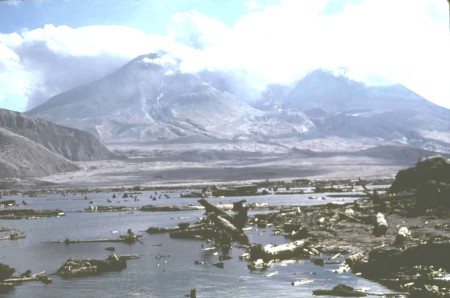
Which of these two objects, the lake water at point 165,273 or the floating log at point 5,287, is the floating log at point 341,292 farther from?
the floating log at point 5,287

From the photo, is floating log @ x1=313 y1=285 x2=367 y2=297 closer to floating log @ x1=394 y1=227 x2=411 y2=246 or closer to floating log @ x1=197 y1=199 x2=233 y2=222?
floating log @ x1=394 y1=227 x2=411 y2=246

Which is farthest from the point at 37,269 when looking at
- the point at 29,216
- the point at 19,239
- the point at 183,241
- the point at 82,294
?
the point at 29,216

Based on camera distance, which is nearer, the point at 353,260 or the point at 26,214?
the point at 353,260

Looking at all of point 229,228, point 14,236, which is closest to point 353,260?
point 229,228

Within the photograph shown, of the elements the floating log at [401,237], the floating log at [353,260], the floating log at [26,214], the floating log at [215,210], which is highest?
the floating log at [215,210]

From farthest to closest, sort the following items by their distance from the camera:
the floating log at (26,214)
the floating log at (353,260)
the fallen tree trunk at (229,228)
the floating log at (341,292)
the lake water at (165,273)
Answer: the floating log at (26,214)
the fallen tree trunk at (229,228)
the floating log at (353,260)
the lake water at (165,273)
the floating log at (341,292)

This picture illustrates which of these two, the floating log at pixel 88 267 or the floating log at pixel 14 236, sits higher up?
the floating log at pixel 88 267

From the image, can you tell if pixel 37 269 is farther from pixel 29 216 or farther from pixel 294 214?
pixel 29 216

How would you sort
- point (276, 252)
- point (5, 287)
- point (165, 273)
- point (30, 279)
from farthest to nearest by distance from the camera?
point (276, 252) → point (165, 273) → point (30, 279) → point (5, 287)

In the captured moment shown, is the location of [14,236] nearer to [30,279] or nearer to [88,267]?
[88,267]

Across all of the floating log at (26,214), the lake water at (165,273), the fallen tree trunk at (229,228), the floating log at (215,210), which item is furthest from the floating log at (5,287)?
the floating log at (26,214)

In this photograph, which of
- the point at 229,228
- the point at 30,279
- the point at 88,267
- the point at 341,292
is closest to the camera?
the point at 341,292
